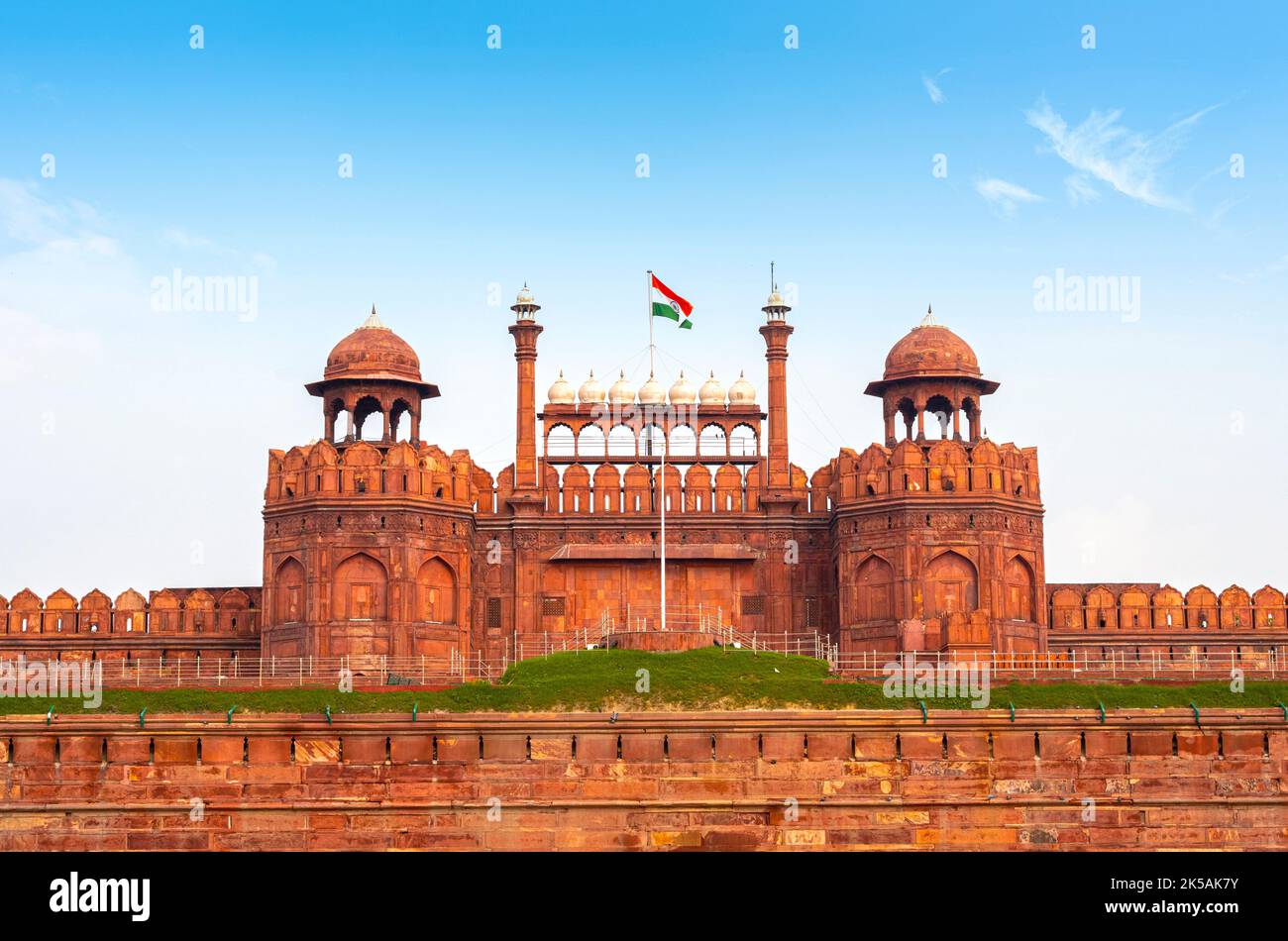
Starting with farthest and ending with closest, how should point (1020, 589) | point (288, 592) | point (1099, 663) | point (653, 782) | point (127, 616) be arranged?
1. point (127, 616)
2. point (1099, 663)
3. point (1020, 589)
4. point (288, 592)
5. point (653, 782)

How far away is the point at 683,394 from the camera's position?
75.4 metres

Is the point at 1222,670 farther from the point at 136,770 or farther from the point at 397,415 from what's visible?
the point at 136,770

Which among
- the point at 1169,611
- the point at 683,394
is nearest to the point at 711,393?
the point at 683,394

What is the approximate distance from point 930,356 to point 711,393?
7.28 m

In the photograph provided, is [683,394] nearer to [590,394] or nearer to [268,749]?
[590,394]

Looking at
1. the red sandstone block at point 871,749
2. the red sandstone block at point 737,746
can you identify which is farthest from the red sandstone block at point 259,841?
the red sandstone block at point 871,749

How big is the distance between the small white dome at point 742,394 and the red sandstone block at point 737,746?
20.5 m

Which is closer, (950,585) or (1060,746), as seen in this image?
(1060,746)

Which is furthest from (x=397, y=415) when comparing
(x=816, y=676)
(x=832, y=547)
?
(x=816, y=676)

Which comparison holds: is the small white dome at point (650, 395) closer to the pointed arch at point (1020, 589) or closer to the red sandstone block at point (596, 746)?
the pointed arch at point (1020, 589)

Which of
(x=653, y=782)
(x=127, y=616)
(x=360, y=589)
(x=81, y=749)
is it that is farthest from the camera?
(x=127, y=616)

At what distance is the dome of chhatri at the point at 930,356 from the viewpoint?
242ft

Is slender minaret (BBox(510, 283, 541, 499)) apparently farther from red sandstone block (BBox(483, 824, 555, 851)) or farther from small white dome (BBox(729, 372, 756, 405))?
red sandstone block (BBox(483, 824, 555, 851))

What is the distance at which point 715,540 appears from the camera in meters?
73.9
